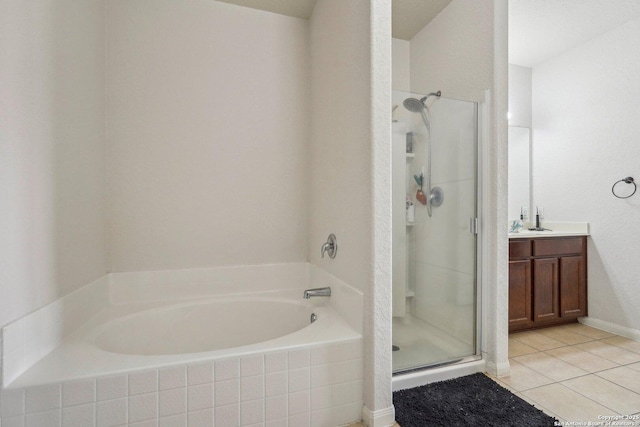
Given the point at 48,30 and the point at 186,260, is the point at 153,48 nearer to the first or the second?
the point at 48,30

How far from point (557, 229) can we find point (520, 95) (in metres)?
1.40

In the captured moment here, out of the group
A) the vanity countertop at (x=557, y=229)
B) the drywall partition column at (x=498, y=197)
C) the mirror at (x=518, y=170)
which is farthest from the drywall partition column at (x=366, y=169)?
the mirror at (x=518, y=170)

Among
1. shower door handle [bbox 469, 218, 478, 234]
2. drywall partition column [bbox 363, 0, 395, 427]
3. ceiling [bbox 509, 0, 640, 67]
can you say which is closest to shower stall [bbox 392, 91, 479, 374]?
shower door handle [bbox 469, 218, 478, 234]

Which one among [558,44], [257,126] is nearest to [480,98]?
[257,126]

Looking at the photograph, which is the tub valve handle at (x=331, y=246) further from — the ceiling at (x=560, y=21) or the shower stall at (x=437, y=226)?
the ceiling at (x=560, y=21)

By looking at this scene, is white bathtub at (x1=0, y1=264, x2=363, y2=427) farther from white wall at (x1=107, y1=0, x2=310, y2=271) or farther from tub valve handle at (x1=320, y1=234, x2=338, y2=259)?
white wall at (x1=107, y1=0, x2=310, y2=271)

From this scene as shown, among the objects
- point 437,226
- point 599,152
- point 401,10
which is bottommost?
point 437,226

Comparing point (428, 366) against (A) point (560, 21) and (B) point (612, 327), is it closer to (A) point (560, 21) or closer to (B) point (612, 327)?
(B) point (612, 327)

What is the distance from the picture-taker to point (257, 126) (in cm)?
217

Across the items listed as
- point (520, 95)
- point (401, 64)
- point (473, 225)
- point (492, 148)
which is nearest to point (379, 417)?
point (473, 225)

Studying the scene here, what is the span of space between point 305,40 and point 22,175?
6.14 ft

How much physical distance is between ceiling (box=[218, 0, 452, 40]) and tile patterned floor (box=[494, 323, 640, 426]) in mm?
2516

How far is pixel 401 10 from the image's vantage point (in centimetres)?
230

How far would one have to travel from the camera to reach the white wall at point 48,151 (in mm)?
1104
